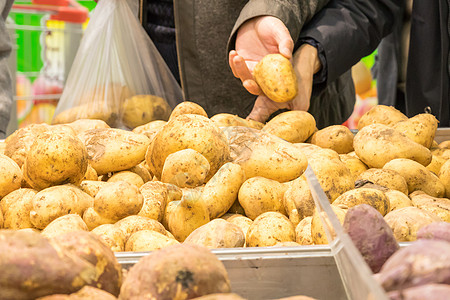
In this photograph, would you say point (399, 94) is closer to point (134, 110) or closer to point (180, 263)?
point (134, 110)

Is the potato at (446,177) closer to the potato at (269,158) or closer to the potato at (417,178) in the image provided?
the potato at (417,178)

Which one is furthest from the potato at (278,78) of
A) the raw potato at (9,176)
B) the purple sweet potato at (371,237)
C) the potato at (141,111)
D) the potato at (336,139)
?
the purple sweet potato at (371,237)

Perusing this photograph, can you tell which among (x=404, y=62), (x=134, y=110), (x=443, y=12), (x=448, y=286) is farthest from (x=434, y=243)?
(x=404, y=62)

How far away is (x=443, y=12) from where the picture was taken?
6.83 feet

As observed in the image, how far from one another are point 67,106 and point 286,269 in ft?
4.35

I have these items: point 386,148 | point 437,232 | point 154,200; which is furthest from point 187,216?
point 386,148

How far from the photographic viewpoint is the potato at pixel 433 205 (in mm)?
849

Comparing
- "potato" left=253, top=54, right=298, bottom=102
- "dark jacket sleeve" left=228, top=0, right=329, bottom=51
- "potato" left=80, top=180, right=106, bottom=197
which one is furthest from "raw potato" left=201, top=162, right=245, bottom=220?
"dark jacket sleeve" left=228, top=0, right=329, bottom=51

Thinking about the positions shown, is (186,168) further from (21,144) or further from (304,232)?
(21,144)

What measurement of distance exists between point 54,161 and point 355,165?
69cm

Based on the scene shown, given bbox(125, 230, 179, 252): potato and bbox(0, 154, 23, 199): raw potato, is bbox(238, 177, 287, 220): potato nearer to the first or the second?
bbox(125, 230, 179, 252): potato

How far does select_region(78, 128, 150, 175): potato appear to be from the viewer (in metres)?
1.05

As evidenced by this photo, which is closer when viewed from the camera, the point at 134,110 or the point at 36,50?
the point at 134,110

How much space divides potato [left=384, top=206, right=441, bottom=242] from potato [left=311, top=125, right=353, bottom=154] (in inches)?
21.1
